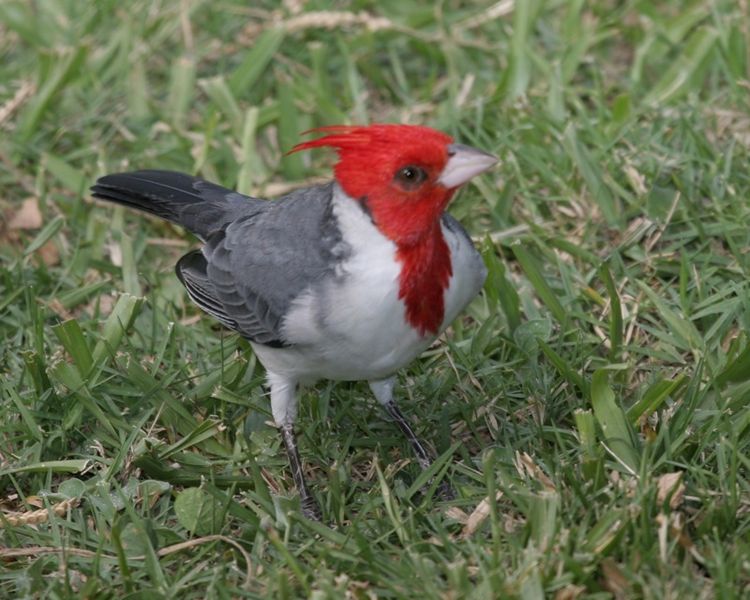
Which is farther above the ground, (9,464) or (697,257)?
(697,257)

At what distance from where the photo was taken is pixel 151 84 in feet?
19.7

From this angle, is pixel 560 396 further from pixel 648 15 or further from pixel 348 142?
pixel 648 15

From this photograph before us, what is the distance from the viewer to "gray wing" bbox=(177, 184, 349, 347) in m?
3.52

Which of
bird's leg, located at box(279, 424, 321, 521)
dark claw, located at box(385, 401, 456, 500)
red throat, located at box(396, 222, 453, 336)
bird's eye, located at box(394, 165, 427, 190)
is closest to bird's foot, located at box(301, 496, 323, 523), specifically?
bird's leg, located at box(279, 424, 321, 521)

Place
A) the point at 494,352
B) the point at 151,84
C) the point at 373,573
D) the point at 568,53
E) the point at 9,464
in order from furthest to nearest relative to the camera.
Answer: the point at 151,84 → the point at 568,53 → the point at 494,352 → the point at 9,464 → the point at 373,573

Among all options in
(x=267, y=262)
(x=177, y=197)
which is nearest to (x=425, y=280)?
(x=267, y=262)

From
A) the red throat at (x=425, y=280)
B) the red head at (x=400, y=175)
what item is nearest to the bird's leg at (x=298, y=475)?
the red throat at (x=425, y=280)

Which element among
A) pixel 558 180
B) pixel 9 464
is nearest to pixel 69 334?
pixel 9 464

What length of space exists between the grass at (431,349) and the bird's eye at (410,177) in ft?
2.69

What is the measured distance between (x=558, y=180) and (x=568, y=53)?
40.3 inches

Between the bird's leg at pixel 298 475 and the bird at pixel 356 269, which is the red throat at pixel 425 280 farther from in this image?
the bird's leg at pixel 298 475

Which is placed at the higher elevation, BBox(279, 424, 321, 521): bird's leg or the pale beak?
the pale beak

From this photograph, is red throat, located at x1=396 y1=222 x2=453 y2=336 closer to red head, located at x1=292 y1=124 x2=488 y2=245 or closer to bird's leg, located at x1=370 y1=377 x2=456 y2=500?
red head, located at x1=292 y1=124 x2=488 y2=245

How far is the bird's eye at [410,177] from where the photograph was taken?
3320 mm
